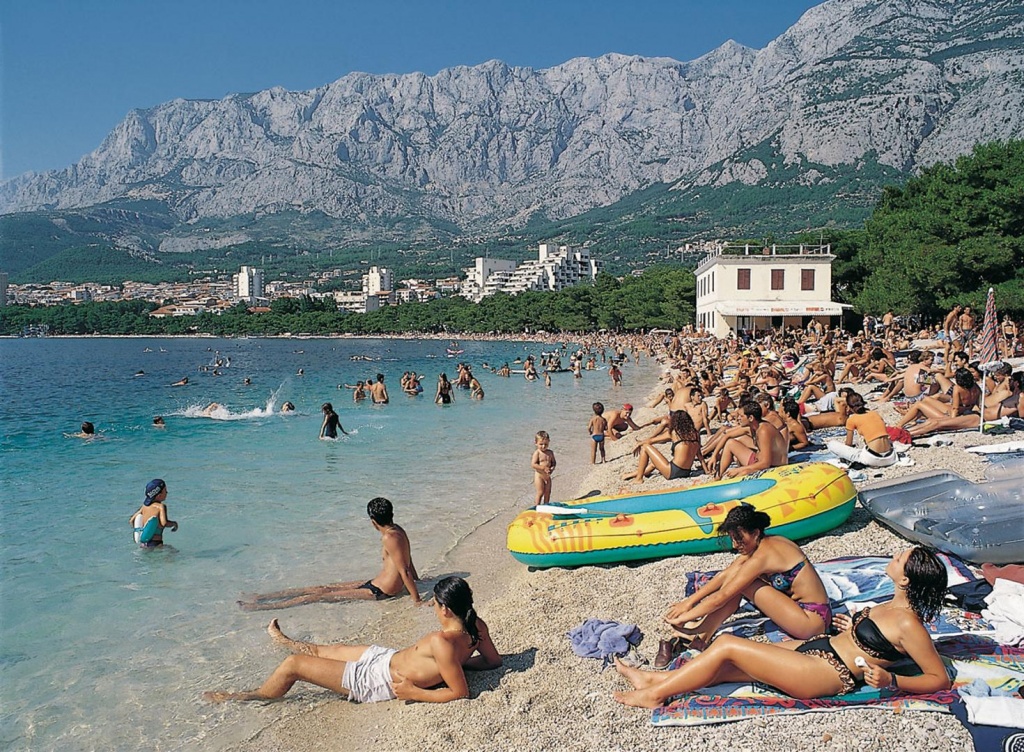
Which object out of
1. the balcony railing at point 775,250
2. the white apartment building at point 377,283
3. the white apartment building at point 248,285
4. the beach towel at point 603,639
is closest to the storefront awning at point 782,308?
the balcony railing at point 775,250

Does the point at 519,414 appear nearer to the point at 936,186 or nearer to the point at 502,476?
the point at 502,476

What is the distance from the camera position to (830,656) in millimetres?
3871

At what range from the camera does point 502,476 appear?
486 inches

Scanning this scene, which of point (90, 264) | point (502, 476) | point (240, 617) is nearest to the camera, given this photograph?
point (240, 617)

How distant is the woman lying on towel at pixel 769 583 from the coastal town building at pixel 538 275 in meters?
130

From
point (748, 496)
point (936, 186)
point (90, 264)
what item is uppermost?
point (90, 264)

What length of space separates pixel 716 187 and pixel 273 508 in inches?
6269

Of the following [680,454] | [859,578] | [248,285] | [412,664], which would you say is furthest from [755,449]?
[248,285]

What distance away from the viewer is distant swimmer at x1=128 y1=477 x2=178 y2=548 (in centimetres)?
820

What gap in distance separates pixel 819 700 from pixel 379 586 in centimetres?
404

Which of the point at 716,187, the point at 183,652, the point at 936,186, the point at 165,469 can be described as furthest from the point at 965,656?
the point at 716,187

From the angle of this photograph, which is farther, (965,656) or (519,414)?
(519,414)

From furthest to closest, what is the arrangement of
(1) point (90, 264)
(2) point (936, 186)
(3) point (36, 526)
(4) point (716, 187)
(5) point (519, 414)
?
1. (1) point (90, 264)
2. (4) point (716, 187)
3. (2) point (936, 186)
4. (5) point (519, 414)
5. (3) point (36, 526)

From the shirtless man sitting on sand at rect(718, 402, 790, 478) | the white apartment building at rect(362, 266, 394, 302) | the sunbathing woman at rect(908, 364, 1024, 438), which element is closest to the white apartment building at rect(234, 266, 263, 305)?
the white apartment building at rect(362, 266, 394, 302)
